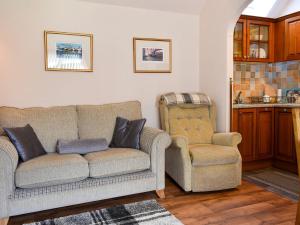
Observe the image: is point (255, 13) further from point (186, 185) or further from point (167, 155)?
point (186, 185)

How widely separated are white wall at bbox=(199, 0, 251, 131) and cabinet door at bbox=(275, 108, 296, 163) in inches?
33.4

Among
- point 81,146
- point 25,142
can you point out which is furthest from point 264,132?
point 25,142

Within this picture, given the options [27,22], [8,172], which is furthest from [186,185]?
[27,22]

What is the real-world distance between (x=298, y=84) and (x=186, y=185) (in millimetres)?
2455

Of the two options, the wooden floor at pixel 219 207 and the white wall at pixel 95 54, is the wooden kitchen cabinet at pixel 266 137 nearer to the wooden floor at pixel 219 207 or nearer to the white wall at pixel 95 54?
the wooden floor at pixel 219 207

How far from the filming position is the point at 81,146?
268 centimetres

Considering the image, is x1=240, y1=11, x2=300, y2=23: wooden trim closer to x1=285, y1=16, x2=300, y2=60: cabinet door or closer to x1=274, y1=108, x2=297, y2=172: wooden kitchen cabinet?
x1=285, y1=16, x2=300, y2=60: cabinet door

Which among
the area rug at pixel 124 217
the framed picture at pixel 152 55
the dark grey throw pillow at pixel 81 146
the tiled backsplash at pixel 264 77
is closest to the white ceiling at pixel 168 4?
the framed picture at pixel 152 55

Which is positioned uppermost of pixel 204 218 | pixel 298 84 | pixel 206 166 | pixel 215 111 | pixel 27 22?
pixel 27 22

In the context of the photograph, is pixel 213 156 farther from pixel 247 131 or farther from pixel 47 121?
pixel 47 121

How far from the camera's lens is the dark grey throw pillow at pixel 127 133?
2.85m

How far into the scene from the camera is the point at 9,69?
2986 millimetres

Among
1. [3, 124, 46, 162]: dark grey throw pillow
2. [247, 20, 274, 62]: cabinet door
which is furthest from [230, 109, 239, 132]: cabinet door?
[3, 124, 46, 162]: dark grey throw pillow

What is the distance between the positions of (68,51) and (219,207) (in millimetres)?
2395
